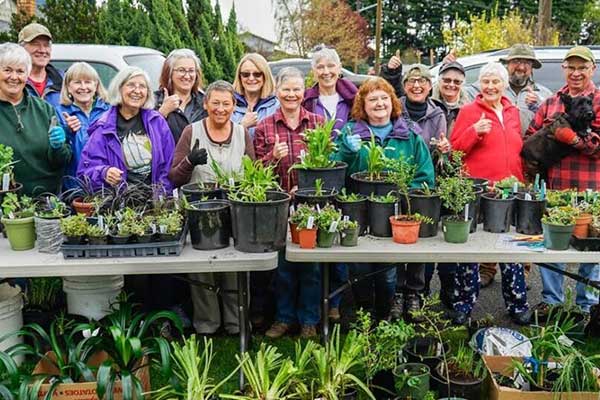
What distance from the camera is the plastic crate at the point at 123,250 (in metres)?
2.85

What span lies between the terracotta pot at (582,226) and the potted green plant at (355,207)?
1002mm

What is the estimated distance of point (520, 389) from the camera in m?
2.73

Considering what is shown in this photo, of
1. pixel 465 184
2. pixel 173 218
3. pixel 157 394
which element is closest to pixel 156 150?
pixel 173 218

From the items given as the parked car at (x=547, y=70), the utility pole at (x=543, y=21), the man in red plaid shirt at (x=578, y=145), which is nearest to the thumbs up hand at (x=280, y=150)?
the man in red plaid shirt at (x=578, y=145)

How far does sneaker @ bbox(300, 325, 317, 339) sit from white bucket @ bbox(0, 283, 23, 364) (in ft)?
5.18

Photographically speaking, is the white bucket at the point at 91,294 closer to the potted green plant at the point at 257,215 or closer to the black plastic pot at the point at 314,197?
the potted green plant at the point at 257,215

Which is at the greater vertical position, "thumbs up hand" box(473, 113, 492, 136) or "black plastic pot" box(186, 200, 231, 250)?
"thumbs up hand" box(473, 113, 492, 136)

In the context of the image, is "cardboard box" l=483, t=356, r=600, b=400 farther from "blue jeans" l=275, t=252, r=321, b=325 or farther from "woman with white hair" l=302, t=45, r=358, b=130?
"woman with white hair" l=302, t=45, r=358, b=130

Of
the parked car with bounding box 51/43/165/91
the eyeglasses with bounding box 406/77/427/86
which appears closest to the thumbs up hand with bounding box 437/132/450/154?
the eyeglasses with bounding box 406/77/427/86

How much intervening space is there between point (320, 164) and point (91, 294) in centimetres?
143

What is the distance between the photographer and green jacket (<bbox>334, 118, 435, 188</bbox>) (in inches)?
135

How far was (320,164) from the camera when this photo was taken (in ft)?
10.5

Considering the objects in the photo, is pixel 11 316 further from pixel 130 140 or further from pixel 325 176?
pixel 325 176

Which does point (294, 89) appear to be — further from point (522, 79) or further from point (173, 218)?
point (522, 79)
